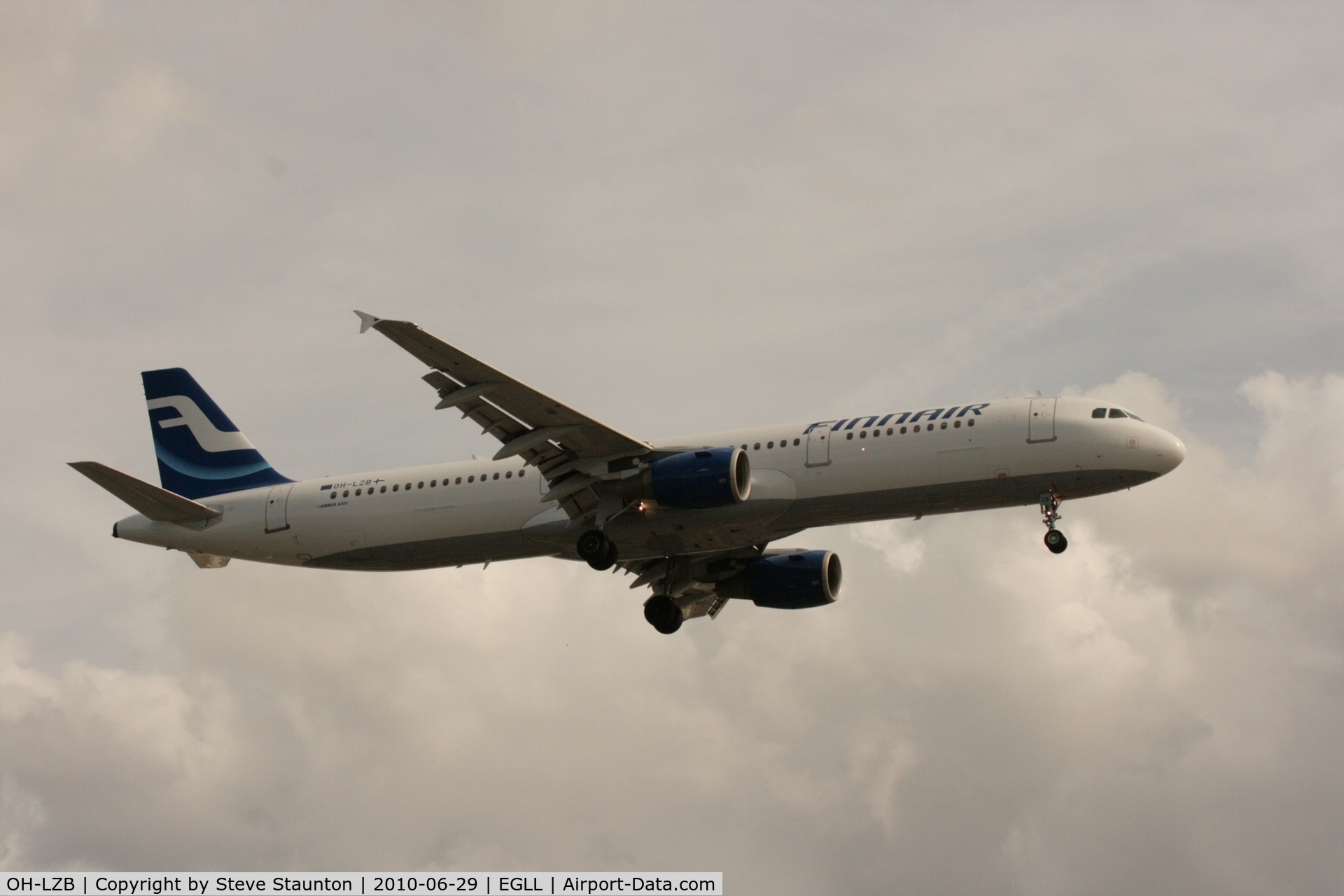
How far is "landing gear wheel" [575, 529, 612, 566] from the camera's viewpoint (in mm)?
40250

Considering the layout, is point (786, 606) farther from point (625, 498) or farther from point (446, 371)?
point (446, 371)

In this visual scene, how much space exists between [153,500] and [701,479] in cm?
1801

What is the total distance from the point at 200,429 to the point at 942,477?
82.6 ft

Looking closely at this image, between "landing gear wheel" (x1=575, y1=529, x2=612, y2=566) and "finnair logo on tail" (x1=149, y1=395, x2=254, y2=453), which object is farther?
"finnair logo on tail" (x1=149, y1=395, x2=254, y2=453)

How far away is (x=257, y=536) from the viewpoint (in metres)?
44.5

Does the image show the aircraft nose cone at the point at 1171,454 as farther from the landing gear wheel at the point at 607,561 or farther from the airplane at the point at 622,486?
the landing gear wheel at the point at 607,561

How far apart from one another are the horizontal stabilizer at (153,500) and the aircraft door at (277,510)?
1668mm

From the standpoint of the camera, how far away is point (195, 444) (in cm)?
4744

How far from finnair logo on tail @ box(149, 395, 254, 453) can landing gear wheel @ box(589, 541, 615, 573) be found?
46.3ft

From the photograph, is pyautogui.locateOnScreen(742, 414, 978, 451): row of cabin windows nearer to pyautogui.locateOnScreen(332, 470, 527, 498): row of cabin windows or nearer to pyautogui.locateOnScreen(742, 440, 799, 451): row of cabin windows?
pyautogui.locateOnScreen(742, 440, 799, 451): row of cabin windows

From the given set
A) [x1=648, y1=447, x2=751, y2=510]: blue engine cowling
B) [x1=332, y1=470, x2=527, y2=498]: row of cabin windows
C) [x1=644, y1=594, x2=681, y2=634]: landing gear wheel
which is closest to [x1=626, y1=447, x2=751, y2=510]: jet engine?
[x1=648, y1=447, x2=751, y2=510]: blue engine cowling

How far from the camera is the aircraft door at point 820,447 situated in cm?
3888

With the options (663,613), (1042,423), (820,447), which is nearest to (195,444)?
(663,613)

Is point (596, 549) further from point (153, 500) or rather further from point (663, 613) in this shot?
point (153, 500)
